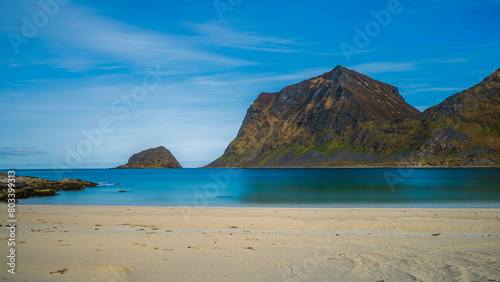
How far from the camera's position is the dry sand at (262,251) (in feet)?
37.8

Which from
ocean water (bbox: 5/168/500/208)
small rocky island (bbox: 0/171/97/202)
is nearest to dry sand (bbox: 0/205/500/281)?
ocean water (bbox: 5/168/500/208)

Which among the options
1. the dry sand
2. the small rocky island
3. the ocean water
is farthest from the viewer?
the small rocky island

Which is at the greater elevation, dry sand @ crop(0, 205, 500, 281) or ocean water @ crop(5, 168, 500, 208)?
dry sand @ crop(0, 205, 500, 281)

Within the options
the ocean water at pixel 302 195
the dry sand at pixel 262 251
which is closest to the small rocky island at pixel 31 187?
the ocean water at pixel 302 195

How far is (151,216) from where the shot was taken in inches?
1104

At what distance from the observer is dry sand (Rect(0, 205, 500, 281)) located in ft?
37.8

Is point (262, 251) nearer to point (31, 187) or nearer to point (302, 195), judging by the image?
point (302, 195)

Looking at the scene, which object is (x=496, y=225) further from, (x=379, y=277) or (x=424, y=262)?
(x=379, y=277)

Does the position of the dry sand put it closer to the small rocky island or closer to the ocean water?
the ocean water

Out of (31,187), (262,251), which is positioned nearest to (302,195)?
(262,251)

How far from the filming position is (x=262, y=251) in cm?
1470

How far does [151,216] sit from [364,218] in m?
16.9

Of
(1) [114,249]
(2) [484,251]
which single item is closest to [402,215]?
(2) [484,251]

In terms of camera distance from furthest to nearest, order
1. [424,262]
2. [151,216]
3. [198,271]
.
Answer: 1. [151,216]
2. [424,262]
3. [198,271]
